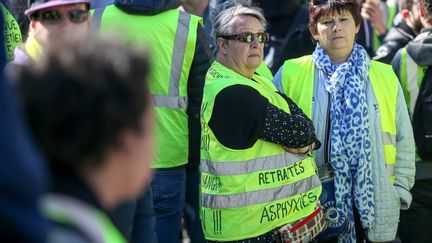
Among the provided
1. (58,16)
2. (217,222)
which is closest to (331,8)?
(217,222)

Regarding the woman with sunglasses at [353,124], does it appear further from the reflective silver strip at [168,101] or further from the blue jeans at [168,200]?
the blue jeans at [168,200]

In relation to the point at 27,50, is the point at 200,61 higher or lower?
lower

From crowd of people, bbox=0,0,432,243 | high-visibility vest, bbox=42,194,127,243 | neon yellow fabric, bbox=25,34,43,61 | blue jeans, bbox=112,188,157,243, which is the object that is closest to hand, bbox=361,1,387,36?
crowd of people, bbox=0,0,432,243

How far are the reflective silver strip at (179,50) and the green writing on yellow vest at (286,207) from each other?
47.3 inches

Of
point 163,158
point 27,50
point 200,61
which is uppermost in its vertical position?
point 27,50

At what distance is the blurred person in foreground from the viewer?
164 centimetres

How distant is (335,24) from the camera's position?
5180mm

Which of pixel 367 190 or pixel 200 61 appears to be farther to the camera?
pixel 200 61

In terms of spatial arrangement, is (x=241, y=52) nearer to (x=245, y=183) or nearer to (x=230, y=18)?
(x=230, y=18)

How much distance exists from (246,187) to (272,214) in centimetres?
20

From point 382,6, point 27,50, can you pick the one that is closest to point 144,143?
point 27,50

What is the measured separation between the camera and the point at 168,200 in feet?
18.1

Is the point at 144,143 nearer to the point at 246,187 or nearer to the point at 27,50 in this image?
the point at 27,50

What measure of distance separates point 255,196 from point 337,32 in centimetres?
121
